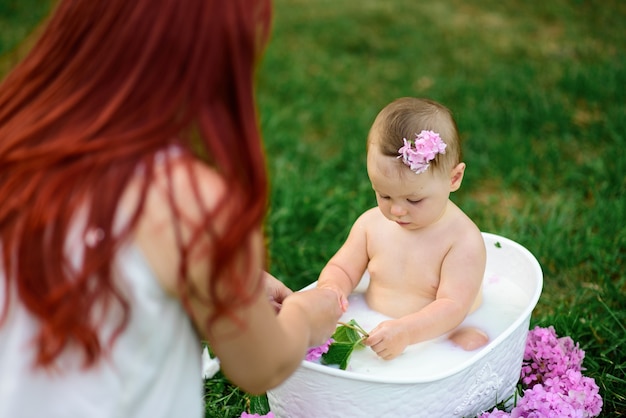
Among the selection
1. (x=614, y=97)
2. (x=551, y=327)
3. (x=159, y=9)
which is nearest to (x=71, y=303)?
(x=159, y=9)

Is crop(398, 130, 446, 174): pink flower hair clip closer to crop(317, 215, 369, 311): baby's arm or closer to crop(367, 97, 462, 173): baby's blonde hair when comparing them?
crop(367, 97, 462, 173): baby's blonde hair

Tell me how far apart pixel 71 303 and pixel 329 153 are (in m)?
2.47

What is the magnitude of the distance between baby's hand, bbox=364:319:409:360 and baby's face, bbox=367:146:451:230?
245 mm

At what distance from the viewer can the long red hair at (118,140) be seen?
42.1 inches

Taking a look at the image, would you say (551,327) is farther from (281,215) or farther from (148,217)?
(148,217)

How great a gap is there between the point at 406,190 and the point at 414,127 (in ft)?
0.45

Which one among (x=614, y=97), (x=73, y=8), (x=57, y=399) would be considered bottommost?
(x=614, y=97)

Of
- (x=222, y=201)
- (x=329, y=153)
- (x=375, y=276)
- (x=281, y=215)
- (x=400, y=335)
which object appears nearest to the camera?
(x=222, y=201)

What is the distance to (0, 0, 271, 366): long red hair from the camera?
42.1 inches

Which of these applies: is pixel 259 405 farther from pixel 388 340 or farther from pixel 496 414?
pixel 496 414

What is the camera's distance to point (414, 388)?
1.54 m

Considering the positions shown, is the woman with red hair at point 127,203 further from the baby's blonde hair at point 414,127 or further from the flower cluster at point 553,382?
the flower cluster at point 553,382

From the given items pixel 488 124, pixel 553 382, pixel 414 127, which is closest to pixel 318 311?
pixel 414 127

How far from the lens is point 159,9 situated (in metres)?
1.08
